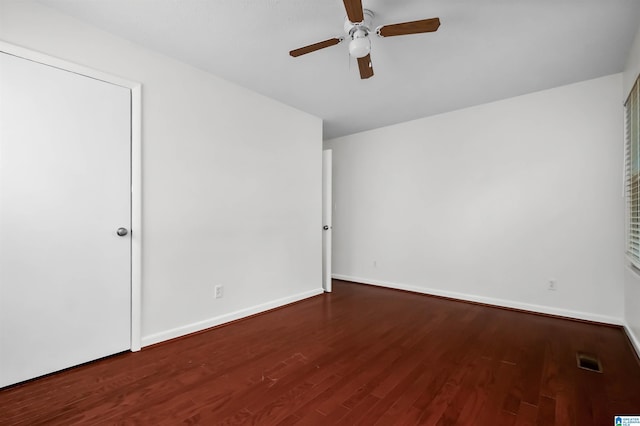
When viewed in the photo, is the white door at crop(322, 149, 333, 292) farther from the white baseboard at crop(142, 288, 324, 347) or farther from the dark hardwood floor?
the dark hardwood floor

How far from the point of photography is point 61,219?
2059 mm

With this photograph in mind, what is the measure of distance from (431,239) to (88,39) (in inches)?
169

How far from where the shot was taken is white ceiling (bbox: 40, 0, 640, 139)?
1.98m

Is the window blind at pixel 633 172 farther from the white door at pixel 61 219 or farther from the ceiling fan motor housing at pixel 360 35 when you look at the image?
the white door at pixel 61 219

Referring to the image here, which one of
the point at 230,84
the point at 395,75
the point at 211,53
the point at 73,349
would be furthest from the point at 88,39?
the point at 395,75

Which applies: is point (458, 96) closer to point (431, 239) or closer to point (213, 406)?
point (431, 239)

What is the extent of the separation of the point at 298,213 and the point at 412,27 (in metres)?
2.59

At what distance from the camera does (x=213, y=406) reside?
1693 millimetres

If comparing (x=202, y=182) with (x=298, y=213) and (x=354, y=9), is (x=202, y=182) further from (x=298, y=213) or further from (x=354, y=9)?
(x=354, y=9)

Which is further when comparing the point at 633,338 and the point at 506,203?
the point at 506,203

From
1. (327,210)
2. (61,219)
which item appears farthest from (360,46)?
(327,210)

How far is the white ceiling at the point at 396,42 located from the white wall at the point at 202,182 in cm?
19

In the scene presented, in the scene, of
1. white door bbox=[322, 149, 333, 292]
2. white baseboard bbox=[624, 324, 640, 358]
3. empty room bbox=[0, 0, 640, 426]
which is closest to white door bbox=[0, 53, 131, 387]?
empty room bbox=[0, 0, 640, 426]

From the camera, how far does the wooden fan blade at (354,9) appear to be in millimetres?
1596
